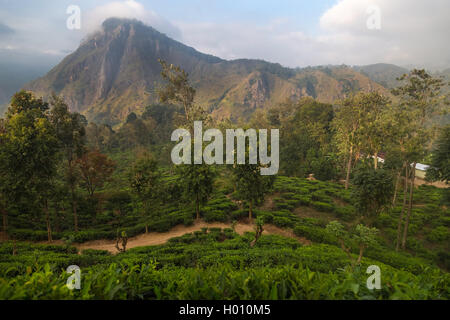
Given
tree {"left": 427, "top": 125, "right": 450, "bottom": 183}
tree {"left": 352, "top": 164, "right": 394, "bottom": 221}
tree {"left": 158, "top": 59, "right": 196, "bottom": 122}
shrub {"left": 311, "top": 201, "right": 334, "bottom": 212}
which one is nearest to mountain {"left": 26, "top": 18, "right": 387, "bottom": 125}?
tree {"left": 158, "top": 59, "right": 196, "bottom": 122}

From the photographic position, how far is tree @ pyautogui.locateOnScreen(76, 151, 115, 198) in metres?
17.4

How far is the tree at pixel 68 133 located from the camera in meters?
15.2

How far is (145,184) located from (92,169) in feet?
21.8

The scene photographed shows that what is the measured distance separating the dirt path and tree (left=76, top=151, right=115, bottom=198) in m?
5.57

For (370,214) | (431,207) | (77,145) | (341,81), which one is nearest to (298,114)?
(431,207)

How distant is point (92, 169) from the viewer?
692 inches

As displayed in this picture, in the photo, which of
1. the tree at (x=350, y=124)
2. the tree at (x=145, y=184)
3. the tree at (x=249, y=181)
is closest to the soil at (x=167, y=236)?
the tree at (x=145, y=184)

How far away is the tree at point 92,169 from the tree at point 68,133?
2.73 ft

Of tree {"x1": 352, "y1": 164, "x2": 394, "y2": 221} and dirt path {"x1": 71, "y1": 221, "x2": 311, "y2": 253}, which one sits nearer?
tree {"x1": 352, "y1": 164, "x2": 394, "y2": 221}

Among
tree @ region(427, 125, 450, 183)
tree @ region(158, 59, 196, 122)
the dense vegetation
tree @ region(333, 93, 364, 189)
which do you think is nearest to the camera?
the dense vegetation

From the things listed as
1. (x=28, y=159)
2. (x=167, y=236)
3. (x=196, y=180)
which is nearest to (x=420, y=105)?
(x=196, y=180)

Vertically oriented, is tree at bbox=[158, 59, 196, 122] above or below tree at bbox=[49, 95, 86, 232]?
above

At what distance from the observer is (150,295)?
2547 mm

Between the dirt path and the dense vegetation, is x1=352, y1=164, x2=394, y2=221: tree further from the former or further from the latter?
the dirt path
